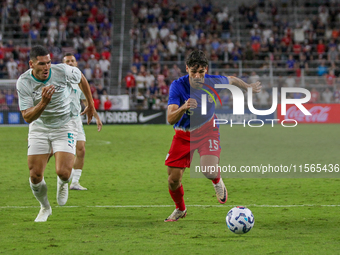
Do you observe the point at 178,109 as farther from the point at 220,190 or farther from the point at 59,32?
the point at 59,32

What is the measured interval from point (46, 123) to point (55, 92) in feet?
1.44

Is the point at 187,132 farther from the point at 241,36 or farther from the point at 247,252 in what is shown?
the point at 241,36

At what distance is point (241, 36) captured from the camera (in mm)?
31000

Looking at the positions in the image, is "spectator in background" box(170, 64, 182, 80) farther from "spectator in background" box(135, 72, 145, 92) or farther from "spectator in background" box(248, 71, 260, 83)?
"spectator in background" box(248, 71, 260, 83)

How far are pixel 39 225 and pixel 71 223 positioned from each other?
39cm

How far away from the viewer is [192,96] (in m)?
6.42

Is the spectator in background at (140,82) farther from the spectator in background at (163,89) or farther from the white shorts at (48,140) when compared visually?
the white shorts at (48,140)

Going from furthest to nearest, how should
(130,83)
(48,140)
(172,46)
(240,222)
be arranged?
(172,46) < (130,83) < (48,140) < (240,222)

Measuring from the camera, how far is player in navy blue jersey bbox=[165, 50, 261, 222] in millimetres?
6164

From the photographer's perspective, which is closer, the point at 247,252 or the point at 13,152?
the point at 247,252

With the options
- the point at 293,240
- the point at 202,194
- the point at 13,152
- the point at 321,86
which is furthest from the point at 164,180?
the point at 321,86

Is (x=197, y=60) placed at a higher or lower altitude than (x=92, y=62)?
higher

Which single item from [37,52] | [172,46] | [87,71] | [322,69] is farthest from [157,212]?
[172,46]

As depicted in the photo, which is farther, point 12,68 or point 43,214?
point 12,68
